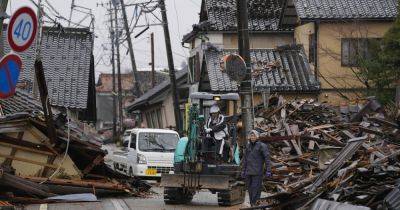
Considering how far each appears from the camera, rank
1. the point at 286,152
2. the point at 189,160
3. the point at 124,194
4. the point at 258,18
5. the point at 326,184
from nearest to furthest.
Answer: the point at 326,184 → the point at 189,160 → the point at 124,194 → the point at 286,152 → the point at 258,18

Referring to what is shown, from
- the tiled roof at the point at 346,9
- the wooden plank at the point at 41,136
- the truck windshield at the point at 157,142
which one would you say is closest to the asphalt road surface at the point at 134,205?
the wooden plank at the point at 41,136

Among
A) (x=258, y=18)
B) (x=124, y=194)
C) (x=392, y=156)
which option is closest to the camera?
(x=392, y=156)

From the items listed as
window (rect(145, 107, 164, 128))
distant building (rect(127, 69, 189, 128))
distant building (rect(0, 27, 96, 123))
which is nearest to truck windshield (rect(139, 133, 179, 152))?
distant building (rect(0, 27, 96, 123))

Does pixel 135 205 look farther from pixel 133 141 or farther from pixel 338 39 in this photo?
pixel 338 39

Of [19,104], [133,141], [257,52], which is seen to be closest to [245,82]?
[19,104]

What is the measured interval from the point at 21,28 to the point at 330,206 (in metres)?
5.93

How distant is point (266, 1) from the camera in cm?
4544

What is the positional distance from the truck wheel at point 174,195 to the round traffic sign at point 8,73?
9.46 metres

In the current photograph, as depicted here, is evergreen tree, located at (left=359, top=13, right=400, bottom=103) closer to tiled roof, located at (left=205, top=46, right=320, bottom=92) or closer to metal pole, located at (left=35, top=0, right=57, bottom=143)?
tiled roof, located at (left=205, top=46, right=320, bottom=92)

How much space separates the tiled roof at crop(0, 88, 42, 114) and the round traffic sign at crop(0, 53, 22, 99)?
13.1m

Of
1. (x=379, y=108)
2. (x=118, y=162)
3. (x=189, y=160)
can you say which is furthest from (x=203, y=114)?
(x=118, y=162)

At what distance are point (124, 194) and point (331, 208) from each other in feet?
33.5

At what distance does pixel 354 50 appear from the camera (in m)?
37.4

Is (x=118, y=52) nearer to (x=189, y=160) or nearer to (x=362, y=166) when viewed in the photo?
(x=189, y=160)
